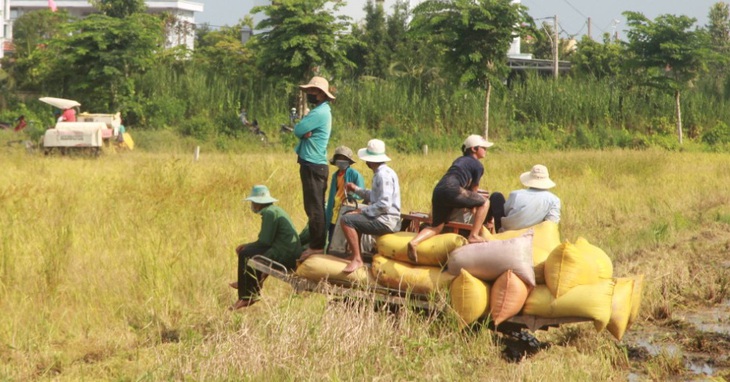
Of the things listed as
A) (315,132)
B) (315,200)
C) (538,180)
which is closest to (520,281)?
(538,180)

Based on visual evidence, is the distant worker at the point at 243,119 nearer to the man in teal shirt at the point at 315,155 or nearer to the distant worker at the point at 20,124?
the distant worker at the point at 20,124

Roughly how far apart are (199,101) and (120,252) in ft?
68.9

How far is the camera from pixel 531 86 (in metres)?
32.1

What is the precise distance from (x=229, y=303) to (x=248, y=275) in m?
0.62

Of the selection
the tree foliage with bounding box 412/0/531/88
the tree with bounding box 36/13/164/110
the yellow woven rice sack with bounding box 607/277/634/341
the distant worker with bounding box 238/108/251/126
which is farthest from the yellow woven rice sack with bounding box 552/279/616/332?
the tree with bounding box 36/13/164/110

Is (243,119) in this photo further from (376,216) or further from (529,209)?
Answer: (376,216)

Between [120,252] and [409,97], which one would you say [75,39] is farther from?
[120,252]

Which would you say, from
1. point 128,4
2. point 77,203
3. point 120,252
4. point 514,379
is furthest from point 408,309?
point 128,4

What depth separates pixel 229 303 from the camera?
8.27 metres

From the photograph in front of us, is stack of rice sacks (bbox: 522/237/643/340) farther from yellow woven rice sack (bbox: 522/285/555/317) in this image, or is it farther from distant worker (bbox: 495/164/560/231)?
distant worker (bbox: 495/164/560/231)

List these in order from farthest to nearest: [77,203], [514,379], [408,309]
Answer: [77,203] < [408,309] < [514,379]

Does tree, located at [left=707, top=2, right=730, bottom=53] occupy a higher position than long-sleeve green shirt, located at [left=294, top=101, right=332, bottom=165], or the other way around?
tree, located at [left=707, top=2, right=730, bottom=53]

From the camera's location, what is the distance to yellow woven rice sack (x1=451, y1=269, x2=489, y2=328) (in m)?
6.74

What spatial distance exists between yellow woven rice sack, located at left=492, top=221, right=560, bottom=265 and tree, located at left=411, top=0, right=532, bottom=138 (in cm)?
1763
